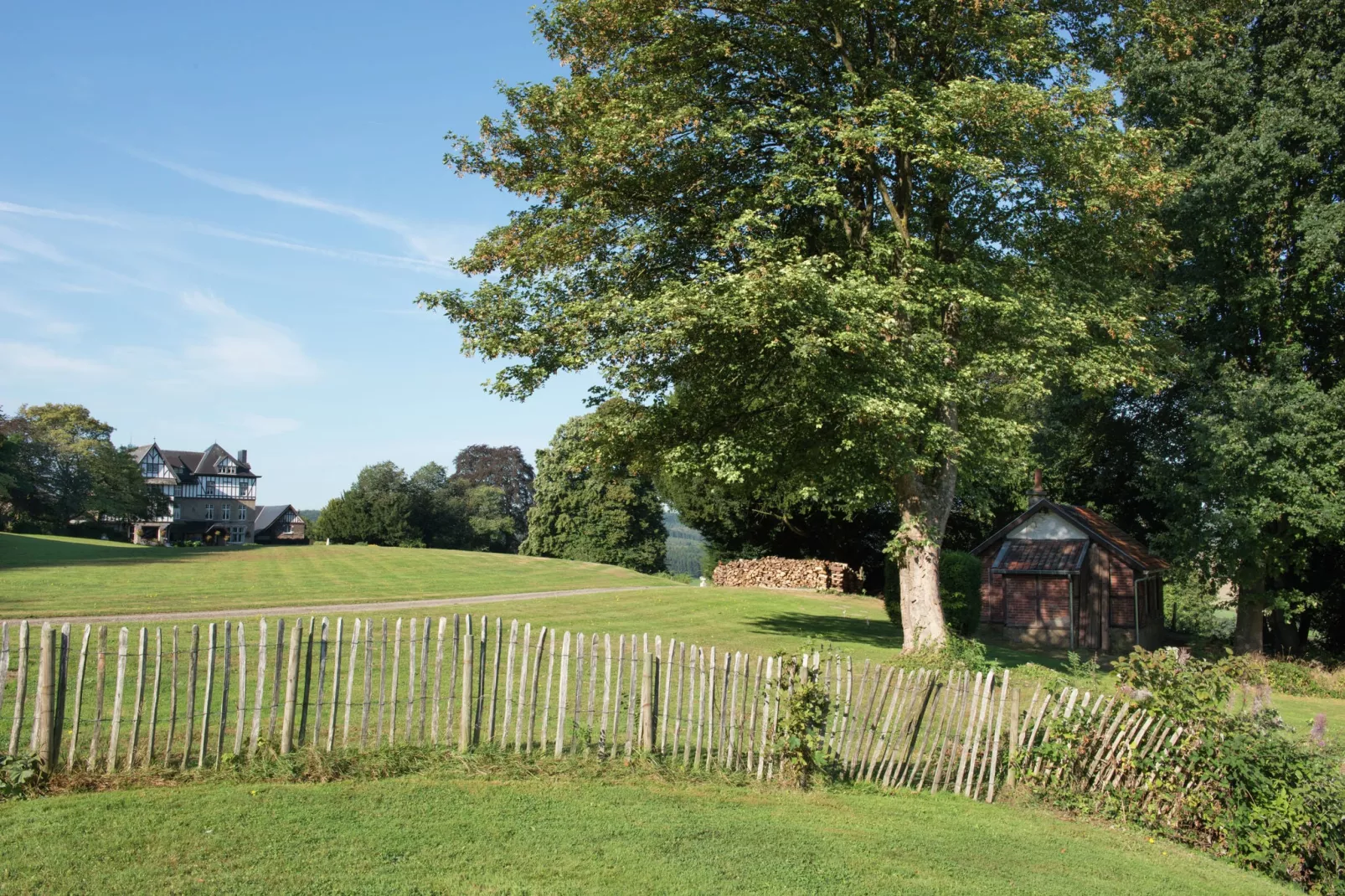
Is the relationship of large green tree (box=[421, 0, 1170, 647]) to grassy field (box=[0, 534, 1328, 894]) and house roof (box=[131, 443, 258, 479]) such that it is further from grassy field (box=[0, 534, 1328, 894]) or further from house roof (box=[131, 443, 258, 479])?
house roof (box=[131, 443, 258, 479])

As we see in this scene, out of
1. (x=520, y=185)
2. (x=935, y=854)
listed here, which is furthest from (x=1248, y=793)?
(x=520, y=185)

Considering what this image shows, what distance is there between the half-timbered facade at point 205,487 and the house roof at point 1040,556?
88.5 meters

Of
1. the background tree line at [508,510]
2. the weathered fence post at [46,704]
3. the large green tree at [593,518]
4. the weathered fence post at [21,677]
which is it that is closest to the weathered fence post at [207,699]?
the weathered fence post at [46,704]

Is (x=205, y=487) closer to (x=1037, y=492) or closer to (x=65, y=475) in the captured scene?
(x=65, y=475)

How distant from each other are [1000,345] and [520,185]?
10682 mm

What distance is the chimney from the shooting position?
35.0 m

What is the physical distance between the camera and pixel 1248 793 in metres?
10.7

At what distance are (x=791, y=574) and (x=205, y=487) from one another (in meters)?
89.5

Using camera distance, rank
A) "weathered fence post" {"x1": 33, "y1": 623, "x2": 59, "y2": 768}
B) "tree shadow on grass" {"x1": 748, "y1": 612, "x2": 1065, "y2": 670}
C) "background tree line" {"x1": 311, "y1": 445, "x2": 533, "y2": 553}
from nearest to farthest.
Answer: "weathered fence post" {"x1": 33, "y1": 623, "x2": 59, "y2": 768}
"tree shadow on grass" {"x1": 748, "y1": 612, "x2": 1065, "y2": 670}
"background tree line" {"x1": 311, "y1": 445, "x2": 533, "y2": 553}

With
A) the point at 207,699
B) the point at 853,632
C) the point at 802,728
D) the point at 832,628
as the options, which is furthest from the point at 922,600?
the point at 207,699

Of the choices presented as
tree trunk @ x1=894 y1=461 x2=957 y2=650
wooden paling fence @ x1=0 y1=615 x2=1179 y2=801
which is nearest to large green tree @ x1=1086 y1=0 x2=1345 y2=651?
tree trunk @ x1=894 y1=461 x2=957 y2=650

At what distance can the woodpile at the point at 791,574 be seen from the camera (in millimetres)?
41500

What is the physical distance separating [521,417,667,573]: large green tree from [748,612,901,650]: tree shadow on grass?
112ft

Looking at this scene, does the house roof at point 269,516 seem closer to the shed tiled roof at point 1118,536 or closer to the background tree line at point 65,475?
the background tree line at point 65,475
